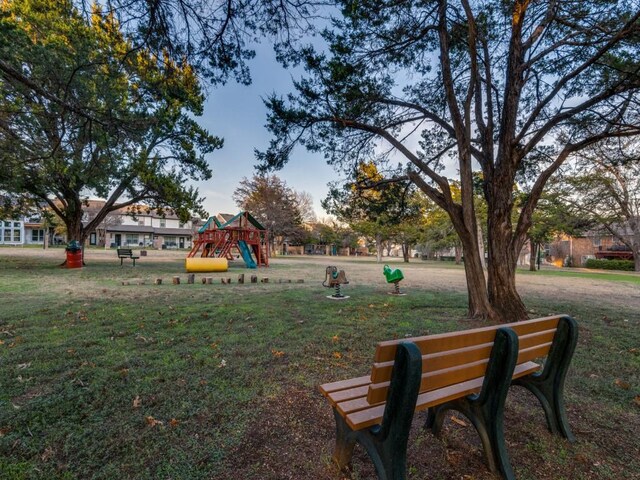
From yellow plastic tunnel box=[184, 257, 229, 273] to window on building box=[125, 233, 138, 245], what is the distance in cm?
4533

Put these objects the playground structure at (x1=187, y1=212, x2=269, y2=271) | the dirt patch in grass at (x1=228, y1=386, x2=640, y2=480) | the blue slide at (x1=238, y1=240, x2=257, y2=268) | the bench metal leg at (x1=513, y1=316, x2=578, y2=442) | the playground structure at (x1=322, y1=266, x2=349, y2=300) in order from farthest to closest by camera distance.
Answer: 1. the playground structure at (x1=187, y1=212, x2=269, y2=271)
2. the blue slide at (x1=238, y1=240, x2=257, y2=268)
3. the playground structure at (x1=322, y1=266, x2=349, y2=300)
4. the bench metal leg at (x1=513, y1=316, x2=578, y2=442)
5. the dirt patch in grass at (x1=228, y1=386, x2=640, y2=480)

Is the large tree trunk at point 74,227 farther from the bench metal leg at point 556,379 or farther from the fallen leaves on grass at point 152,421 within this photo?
the bench metal leg at point 556,379

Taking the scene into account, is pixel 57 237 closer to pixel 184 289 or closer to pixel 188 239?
pixel 188 239

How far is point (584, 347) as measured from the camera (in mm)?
5219

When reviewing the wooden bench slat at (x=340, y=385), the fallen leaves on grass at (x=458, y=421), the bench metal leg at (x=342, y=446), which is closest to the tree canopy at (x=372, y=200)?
the fallen leaves on grass at (x=458, y=421)

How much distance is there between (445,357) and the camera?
1939mm

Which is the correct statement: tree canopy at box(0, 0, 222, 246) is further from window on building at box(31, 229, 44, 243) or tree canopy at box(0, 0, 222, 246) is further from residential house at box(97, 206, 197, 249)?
window on building at box(31, 229, 44, 243)

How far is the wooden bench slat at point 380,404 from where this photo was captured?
A: 1854 millimetres

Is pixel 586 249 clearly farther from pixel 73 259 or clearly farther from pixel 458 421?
pixel 73 259

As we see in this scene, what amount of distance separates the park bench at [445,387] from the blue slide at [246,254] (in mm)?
20009

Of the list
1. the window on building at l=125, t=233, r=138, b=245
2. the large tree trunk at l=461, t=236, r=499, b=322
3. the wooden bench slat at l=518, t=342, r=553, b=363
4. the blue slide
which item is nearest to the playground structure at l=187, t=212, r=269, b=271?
the blue slide

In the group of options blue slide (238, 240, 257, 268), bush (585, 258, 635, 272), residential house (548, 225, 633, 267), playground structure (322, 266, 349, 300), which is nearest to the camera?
playground structure (322, 266, 349, 300)

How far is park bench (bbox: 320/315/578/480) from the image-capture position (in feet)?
5.77

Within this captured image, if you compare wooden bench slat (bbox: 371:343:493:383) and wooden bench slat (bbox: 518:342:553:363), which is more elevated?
wooden bench slat (bbox: 371:343:493:383)
